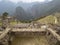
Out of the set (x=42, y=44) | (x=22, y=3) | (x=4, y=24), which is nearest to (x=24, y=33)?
(x=42, y=44)

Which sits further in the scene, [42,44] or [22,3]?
[22,3]

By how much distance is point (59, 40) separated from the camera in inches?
197

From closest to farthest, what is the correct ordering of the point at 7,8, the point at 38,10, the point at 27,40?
the point at 27,40, the point at 38,10, the point at 7,8

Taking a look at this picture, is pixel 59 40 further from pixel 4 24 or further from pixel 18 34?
pixel 4 24

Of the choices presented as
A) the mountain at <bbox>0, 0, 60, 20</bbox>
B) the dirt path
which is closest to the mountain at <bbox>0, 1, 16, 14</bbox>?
the mountain at <bbox>0, 0, 60, 20</bbox>

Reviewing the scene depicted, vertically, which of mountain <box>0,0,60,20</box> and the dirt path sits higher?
the dirt path

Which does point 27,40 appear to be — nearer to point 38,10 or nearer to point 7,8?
point 38,10

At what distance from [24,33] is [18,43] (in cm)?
47

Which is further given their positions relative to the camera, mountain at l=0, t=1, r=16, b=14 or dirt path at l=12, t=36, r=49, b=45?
mountain at l=0, t=1, r=16, b=14

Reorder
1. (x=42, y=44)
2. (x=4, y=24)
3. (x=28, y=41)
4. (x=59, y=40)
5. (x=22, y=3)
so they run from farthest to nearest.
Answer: (x=22, y=3) < (x=4, y=24) < (x=28, y=41) < (x=42, y=44) < (x=59, y=40)

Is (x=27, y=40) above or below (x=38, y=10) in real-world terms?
above

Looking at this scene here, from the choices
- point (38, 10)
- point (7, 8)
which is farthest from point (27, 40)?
point (7, 8)

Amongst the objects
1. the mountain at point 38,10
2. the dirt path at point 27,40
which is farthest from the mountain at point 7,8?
the dirt path at point 27,40

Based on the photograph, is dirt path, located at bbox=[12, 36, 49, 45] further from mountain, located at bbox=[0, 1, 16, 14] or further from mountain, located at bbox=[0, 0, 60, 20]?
mountain, located at bbox=[0, 1, 16, 14]
